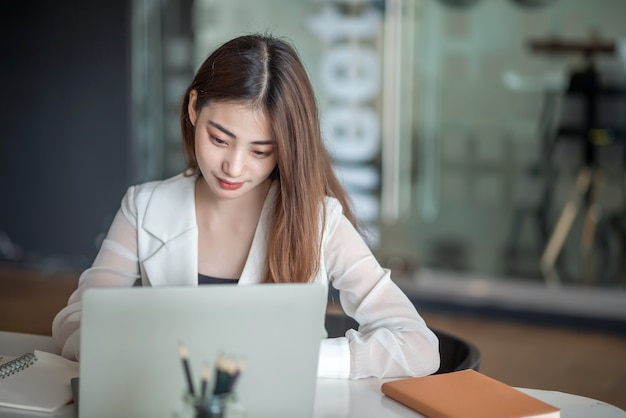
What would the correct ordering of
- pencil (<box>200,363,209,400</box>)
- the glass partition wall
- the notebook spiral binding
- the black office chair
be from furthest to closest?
the glass partition wall → the black office chair → the notebook spiral binding → pencil (<box>200,363,209,400</box>)

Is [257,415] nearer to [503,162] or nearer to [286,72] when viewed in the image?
[286,72]

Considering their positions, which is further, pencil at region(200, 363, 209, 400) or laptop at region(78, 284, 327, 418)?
laptop at region(78, 284, 327, 418)

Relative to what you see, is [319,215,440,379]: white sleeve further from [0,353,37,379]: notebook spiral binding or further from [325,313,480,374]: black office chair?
[0,353,37,379]: notebook spiral binding

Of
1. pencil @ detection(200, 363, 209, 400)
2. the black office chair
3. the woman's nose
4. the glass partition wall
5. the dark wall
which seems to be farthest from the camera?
the dark wall

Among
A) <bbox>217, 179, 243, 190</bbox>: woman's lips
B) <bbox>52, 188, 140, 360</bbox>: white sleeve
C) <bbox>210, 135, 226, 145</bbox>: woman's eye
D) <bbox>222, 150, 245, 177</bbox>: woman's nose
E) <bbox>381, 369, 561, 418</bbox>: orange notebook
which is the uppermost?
<bbox>210, 135, 226, 145</bbox>: woman's eye

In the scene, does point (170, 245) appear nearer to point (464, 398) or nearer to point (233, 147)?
point (233, 147)

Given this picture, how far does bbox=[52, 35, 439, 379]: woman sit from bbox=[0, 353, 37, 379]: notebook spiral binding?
77mm

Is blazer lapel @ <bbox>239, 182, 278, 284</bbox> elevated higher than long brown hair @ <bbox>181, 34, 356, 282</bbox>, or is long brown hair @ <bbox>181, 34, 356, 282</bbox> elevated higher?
long brown hair @ <bbox>181, 34, 356, 282</bbox>

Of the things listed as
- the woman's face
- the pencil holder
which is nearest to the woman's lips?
the woman's face

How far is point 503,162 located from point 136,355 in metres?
4.15

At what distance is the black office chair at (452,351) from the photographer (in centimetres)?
205

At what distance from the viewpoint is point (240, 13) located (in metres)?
5.73

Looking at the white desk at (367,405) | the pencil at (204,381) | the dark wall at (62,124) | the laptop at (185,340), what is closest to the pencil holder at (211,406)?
the pencil at (204,381)

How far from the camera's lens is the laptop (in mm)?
1375
